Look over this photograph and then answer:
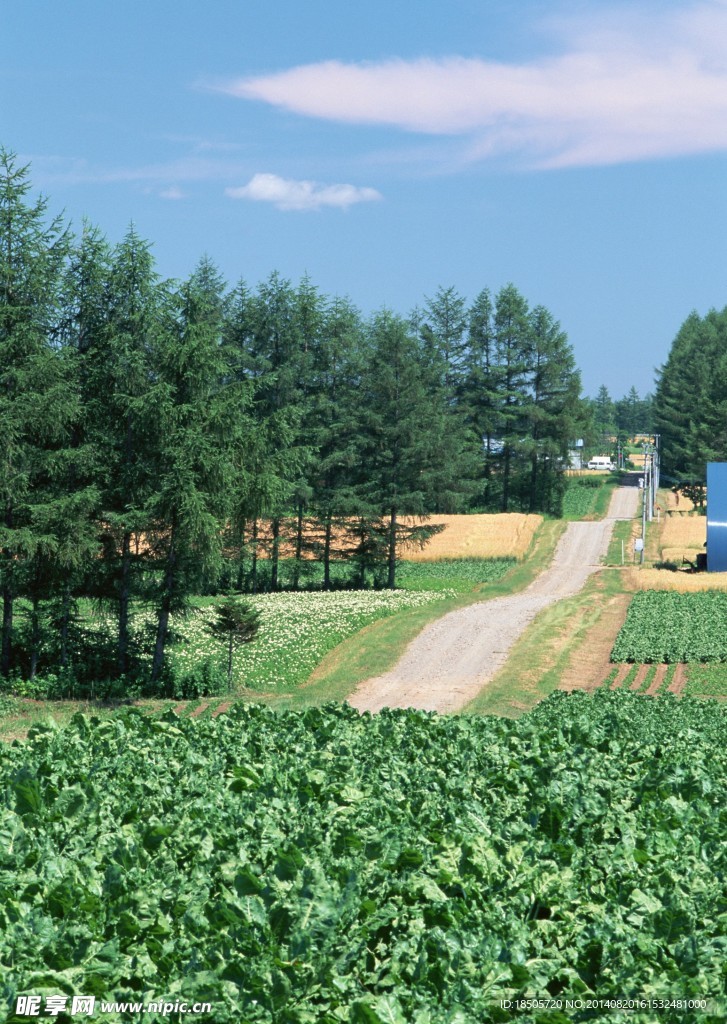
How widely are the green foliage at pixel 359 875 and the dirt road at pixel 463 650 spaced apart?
12.1 meters

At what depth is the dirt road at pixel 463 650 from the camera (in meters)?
31.0

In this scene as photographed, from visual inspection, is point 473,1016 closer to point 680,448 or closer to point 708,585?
point 708,585

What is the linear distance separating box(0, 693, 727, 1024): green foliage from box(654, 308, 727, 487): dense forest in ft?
230

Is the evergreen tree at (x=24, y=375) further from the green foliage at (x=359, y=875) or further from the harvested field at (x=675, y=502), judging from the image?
the harvested field at (x=675, y=502)

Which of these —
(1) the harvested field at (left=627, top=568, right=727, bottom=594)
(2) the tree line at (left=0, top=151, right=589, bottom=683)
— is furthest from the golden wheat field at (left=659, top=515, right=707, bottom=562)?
(2) the tree line at (left=0, top=151, right=589, bottom=683)

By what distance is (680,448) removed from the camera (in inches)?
3489

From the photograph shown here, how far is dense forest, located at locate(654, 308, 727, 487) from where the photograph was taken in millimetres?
83188

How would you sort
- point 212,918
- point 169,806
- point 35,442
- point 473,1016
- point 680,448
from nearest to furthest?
point 473,1016 < point 212,918 < point 169,806 < point 35,442 < point 680,448

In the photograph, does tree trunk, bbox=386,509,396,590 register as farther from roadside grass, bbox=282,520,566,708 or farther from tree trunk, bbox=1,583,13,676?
tree trunk, bbox=1,583,13,676

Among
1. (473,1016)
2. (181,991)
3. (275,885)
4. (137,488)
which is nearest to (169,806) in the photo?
(275,885)

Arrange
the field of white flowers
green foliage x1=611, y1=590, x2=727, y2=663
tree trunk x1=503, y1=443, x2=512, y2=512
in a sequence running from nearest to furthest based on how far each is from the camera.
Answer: the field of white flowers → green foliage x1=611, y1=590, x2=727, y2=663 → tree trunk x1=503, y1=443, x2=512, y2=512

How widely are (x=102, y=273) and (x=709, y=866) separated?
24835 millimetres

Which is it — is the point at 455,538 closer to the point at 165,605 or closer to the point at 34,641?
the point at 165,605

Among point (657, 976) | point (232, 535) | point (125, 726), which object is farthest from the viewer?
point (232, 535)
